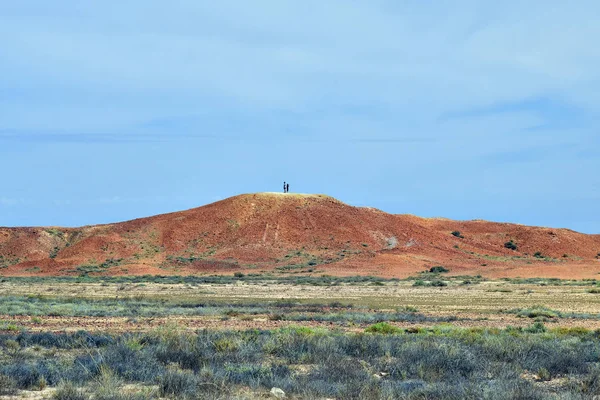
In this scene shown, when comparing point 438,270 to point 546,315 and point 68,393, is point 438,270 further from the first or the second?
point 68,393

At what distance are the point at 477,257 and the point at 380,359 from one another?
74.8m

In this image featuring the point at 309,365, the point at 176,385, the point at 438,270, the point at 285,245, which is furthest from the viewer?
the point at 285,245

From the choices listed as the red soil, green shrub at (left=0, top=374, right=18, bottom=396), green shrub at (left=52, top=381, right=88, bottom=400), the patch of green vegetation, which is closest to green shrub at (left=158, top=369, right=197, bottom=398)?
green shrub at (left=52, top=381, right=88, bottom=400)

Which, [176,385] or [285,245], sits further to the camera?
[285,245]

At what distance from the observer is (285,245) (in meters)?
87.9

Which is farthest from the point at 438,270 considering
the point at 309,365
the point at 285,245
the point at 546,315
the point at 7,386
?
the point at 7,386

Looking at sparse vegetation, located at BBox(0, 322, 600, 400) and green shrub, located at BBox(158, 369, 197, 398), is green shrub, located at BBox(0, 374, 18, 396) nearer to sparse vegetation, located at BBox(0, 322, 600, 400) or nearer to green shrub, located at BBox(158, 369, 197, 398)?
sparse vegetation, located at BBox(0, 322, 600, 400)

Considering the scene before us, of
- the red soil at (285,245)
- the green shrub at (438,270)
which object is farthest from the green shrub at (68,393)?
the green shrub at (438,270)

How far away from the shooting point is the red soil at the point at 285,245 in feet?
248

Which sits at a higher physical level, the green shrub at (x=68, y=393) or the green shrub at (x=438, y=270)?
the green shrub at (x=438, y=270)

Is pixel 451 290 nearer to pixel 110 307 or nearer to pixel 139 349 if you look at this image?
pixel 110 307

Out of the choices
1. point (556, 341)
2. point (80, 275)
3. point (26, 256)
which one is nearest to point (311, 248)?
point (80, 275)

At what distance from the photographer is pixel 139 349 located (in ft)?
49.1

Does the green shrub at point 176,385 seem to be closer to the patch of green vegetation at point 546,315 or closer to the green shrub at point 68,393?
the green shrub at point 68,393
